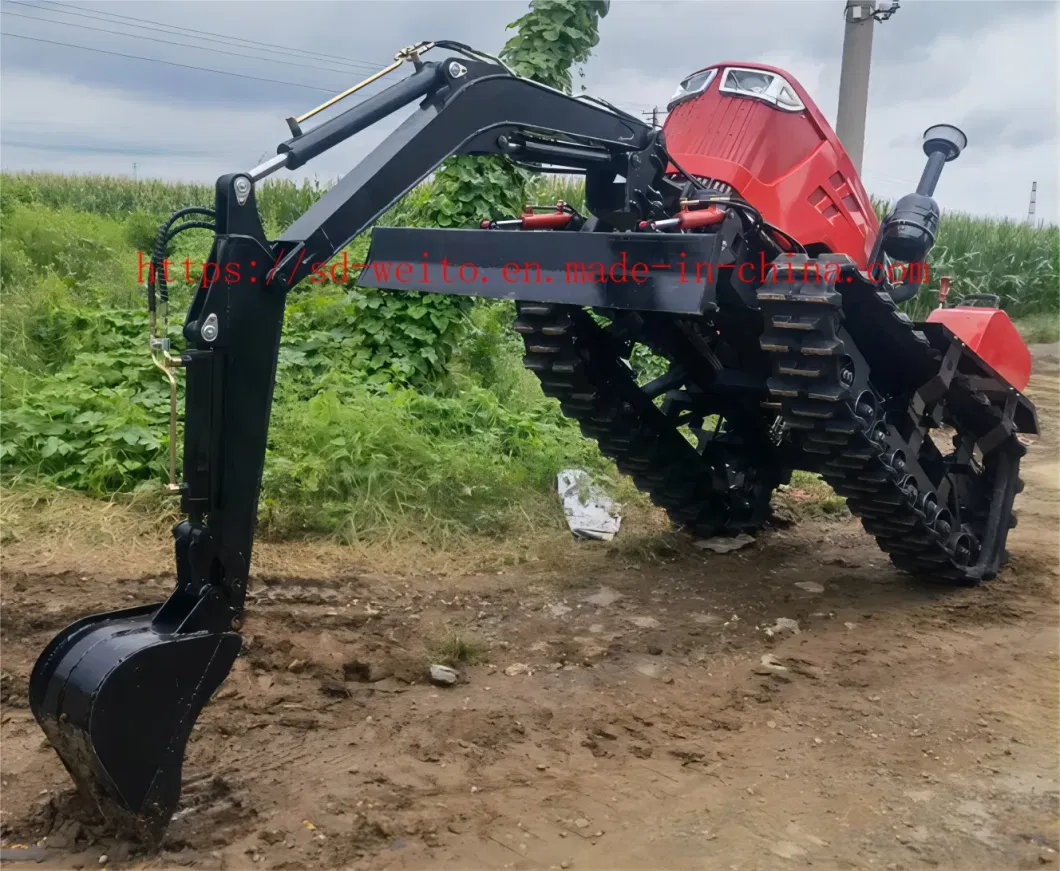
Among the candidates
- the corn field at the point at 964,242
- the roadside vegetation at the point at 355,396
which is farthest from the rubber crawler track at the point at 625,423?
the corn field at the point at 964,242

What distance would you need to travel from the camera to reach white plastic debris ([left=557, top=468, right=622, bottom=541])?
609cm

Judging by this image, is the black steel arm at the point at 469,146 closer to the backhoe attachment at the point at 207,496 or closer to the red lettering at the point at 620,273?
the backhoe attachment at the point at 207,496

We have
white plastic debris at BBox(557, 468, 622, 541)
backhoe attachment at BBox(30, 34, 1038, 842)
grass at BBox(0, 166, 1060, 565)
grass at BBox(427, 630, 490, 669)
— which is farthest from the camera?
white plastic debris at BBox(557, 468, 622, 541)

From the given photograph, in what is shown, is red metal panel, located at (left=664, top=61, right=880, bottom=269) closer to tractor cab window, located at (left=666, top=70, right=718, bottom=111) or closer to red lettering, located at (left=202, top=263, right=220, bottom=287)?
tractor cab window, located at (left=666, top=70, right=718, bottom=111)

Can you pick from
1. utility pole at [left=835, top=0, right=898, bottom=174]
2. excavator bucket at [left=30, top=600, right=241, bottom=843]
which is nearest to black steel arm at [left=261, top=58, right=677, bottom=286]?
excavator bucket at [left=30, top=600, right=241, bottom=843]

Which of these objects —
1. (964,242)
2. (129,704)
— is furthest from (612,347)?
(964,242)

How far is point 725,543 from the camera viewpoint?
5984mm

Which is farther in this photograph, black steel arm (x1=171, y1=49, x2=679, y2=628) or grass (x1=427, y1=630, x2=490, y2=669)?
grass (x1=427, y1=630, x2=490, y2=669)

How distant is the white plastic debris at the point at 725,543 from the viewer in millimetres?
5926

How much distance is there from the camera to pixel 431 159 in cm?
313

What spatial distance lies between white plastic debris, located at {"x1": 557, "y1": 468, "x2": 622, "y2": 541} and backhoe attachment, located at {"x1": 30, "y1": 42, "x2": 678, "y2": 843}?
3.37m

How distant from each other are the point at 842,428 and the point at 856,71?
5501mm

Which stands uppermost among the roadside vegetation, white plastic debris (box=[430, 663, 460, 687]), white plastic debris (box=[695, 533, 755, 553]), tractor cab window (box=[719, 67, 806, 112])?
tractor cab window (box=[719, 67, 806, 112])

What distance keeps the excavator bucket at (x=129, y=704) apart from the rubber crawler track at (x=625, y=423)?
267 cm
